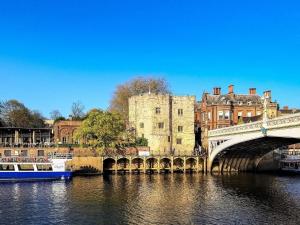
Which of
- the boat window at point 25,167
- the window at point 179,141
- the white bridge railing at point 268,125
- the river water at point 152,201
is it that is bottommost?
the river water at point 152,201

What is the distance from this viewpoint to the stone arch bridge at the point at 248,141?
152 ft

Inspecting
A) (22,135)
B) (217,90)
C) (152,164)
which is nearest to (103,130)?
(152,164)

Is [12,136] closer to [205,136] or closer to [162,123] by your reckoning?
[162,123]

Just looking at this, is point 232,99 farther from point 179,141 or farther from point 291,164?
point 291,164

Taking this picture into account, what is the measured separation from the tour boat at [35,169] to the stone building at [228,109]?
3257cm

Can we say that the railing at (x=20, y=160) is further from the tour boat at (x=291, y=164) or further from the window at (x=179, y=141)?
the tour boat at (x=291, y=164)

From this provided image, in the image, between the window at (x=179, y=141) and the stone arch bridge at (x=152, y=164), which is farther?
the window at (x=179, y=141)

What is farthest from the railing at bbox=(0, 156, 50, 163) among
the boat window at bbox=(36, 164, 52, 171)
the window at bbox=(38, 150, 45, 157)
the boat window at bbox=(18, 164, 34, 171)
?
the window at bbox=(38, 150, 45, 157)

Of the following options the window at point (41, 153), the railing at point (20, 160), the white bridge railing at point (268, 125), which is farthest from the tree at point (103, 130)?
the white bridge railing at point (268, 125)

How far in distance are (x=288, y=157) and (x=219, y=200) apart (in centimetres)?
4064

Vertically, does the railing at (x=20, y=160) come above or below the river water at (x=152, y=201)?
above

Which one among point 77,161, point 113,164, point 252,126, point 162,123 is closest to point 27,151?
point 77,161

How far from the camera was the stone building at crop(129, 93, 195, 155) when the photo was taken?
83812mm

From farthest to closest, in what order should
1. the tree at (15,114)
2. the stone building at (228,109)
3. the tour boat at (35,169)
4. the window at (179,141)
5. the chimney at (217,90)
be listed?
the tree at (15,114)
the chimney at (217,90)
the stone building at (228,109)
the window at (179,141)
the tour boat at (35,169)
